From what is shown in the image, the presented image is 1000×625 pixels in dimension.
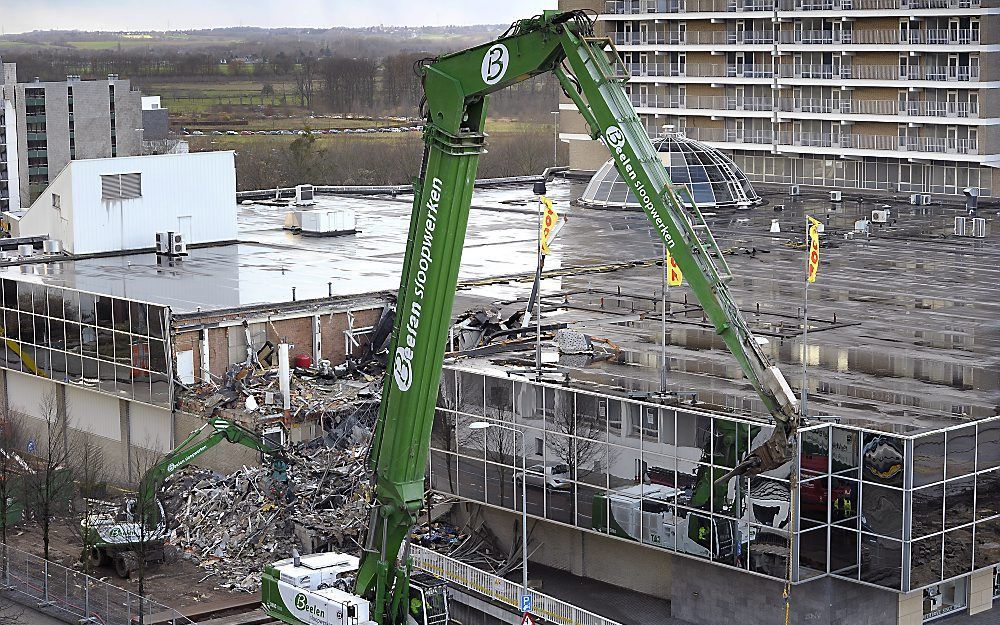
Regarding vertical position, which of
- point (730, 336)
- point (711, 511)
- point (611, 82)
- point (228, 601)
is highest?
point (611, 82)

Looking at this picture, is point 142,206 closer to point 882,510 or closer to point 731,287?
point 731,287

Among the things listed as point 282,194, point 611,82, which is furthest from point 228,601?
point 282,194

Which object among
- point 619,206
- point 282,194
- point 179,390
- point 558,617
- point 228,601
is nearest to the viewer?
point 558,617

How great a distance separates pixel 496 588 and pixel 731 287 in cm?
1990

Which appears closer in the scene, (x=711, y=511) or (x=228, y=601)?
(x=711, y=511)

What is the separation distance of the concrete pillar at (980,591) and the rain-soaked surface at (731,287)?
368cm

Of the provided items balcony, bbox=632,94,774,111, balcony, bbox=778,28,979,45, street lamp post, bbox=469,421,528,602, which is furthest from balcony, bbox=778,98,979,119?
street lamp post, bbox=469,421,528,602

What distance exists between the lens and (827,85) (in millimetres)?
85688

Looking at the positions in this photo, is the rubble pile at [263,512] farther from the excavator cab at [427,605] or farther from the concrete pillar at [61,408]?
the concrete pillar at [61,408]

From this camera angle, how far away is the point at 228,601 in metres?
40.8

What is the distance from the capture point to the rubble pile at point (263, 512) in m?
43.1

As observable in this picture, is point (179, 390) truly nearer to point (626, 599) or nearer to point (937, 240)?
point (626, 599)

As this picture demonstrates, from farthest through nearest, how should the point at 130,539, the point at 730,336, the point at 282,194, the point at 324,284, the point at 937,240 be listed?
the point at 282,194 → the point at 937,240 → the point at 324,284 → the point at 130,539 → the point at 730,336

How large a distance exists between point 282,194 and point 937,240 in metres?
38.9
